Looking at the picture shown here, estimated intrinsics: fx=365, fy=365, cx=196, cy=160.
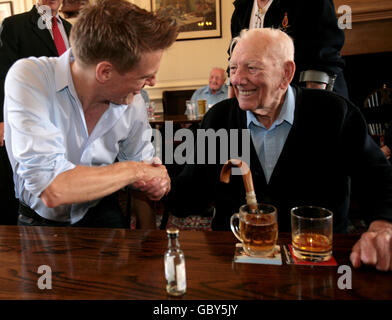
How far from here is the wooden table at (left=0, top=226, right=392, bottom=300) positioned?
2.42ft

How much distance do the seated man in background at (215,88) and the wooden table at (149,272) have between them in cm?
369

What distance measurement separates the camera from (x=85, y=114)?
146cm

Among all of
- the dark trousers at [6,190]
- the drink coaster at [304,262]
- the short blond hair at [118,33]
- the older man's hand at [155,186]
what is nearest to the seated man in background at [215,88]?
the dark trousers at [6,190]

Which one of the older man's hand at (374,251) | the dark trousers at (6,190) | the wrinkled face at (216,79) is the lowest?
the dark trousers at (6,190)

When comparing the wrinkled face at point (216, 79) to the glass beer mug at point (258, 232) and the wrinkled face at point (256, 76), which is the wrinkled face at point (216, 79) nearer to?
the wrinkled face at point (256, 76)

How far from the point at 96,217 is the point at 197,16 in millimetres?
4377

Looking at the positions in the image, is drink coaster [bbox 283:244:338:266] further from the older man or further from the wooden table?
the older man

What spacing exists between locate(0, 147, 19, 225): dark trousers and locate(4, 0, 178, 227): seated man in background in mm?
994

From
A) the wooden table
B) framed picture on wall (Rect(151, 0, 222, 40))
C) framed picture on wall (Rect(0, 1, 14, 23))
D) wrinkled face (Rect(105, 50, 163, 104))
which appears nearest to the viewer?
the wooden table

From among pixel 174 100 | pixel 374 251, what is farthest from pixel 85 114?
pixel 174 100

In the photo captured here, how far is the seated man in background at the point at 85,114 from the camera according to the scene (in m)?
1.14

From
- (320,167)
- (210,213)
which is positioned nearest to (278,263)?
(320,167)

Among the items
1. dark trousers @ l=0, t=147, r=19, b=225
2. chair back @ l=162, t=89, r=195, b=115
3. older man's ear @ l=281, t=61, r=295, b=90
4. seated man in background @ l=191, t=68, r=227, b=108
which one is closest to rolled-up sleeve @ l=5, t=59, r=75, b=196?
older man's ear @ l=281, t=61, r=295, b=90
